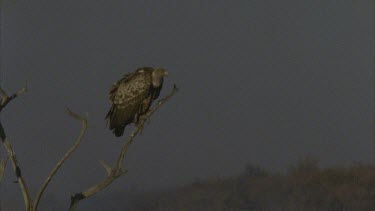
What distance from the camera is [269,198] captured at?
58.9 ft

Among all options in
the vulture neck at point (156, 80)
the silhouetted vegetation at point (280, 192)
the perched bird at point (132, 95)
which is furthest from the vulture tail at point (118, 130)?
the silhouetted vegetation at point (280, 192)

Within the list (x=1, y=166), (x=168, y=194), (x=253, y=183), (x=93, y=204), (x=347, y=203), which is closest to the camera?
(x=1, y=166)

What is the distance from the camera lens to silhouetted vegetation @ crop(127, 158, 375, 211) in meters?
16.6

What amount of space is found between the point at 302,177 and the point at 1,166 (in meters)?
13.3

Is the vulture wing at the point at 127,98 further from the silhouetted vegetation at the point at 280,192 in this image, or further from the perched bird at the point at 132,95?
the silhouetted vegetation at the point at 280,192

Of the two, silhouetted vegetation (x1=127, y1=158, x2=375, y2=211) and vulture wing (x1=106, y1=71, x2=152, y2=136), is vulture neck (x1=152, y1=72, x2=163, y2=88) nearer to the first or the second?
vulture wing (x1=106, y1=71, x2=152, y2=136)

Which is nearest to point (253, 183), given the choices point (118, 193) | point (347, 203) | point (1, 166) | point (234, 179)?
point (234, 179)

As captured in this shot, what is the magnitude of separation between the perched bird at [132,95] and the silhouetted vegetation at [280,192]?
976 cm

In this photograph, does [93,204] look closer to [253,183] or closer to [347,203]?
[253,183]

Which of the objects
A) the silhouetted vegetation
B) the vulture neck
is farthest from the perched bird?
the silhouetted vegetation

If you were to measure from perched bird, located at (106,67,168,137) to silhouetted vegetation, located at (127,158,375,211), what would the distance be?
9.76m

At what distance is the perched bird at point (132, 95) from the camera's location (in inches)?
284

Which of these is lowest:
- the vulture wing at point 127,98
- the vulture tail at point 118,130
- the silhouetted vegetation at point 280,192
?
the silhouetted vegetation at point 280,192

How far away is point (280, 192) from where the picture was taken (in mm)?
18125
